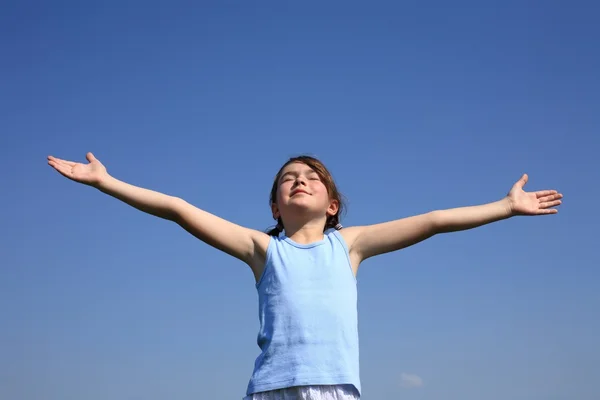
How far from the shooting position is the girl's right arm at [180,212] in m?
5.64

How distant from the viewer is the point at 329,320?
5297mm

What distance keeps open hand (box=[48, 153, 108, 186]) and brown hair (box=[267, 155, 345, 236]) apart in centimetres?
149

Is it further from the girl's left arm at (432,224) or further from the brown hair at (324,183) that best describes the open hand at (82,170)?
the girl's left arm at (432,224)

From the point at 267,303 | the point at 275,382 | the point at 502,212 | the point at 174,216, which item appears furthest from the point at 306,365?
the point at 502,212

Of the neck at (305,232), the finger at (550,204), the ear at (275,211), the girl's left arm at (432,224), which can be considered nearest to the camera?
the girl's left arm at (432,224)

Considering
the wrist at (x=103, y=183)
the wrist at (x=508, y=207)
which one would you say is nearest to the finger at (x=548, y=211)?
the wrist at (x=508, y=207)

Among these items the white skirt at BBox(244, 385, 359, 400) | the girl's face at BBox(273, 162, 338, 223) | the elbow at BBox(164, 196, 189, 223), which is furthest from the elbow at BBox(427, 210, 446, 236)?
the elbow at BBox(164, 196, 189, 223)

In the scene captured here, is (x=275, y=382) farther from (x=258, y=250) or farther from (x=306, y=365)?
(x=258, y=250)

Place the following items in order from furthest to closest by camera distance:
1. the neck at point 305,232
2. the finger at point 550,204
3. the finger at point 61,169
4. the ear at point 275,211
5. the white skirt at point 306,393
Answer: the ear at point 275,211 → the finger at point 550,204 → the neck at point 305,232 → the finger at point 61,169 → the white skirt at point 306,393

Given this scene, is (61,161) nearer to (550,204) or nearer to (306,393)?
(306,393)

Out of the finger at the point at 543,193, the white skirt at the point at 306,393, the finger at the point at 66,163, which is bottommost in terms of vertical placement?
the white skirt at the point at 306,393

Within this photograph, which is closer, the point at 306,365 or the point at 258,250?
the point at 306,365

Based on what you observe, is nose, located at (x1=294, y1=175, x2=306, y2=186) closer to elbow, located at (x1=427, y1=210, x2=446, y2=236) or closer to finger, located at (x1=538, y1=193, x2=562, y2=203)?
elbow, located at (x1=427, y1=210, x2=446, y2=236)

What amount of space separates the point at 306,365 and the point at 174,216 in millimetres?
1621
